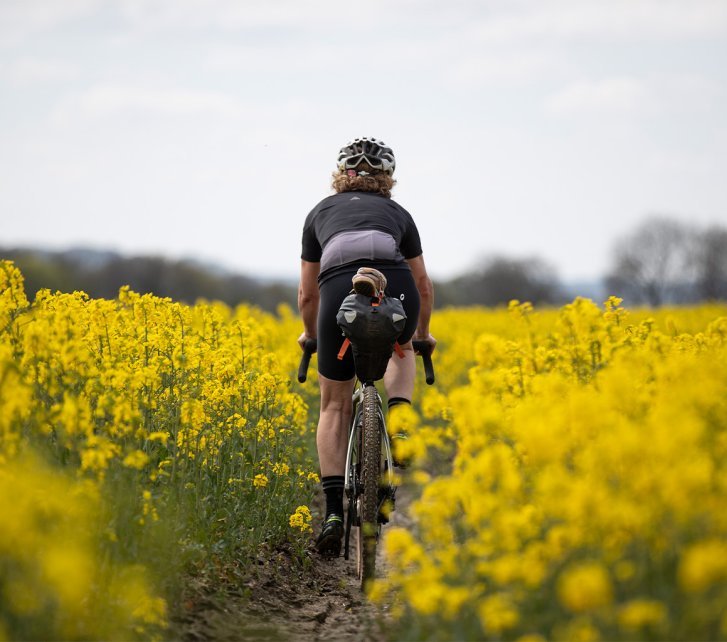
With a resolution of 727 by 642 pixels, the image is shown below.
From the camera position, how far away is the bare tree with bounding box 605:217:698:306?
69.8 meters

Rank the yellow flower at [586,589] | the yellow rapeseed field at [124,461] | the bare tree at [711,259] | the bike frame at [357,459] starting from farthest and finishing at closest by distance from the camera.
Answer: the bare tree at [711,259] < the bike frame at [357,459] < the yellow rapeseed field at [124,461] < the yellow flower at [586,589]

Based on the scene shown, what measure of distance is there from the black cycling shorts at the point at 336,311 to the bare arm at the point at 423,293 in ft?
0.90

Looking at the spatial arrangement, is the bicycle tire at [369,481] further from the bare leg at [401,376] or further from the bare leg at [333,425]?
the bare leg at [401,376]

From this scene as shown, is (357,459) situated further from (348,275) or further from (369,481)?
(348,275)

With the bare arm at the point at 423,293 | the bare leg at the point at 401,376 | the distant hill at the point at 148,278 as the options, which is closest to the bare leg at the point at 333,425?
the bare leg at the point at 401,376

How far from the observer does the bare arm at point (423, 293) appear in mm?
5027

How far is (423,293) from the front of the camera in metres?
5.14

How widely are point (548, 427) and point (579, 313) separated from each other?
83.5 inches

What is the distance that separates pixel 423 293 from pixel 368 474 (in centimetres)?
125

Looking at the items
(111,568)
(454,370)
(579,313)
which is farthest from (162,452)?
(454,370)

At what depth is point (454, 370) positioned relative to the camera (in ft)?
42.4

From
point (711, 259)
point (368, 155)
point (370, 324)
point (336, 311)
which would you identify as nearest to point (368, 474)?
point (370, 324)

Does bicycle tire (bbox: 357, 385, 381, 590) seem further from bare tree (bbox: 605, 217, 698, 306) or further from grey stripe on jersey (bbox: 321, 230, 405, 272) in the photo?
bare tree (bbox: 605, 217, 698, 306)

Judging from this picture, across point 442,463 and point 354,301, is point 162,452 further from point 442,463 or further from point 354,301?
point 442,463
